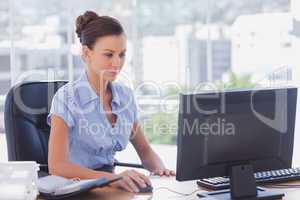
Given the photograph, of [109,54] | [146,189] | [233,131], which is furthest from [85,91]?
[233,131]

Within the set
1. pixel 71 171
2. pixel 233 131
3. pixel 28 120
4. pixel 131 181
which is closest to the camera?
pixel 233 131

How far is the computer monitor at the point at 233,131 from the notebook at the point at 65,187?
0.29 m

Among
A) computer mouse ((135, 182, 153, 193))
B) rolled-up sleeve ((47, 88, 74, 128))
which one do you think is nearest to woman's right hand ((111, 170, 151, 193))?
computer mouse ((135, 182, 153, 193))

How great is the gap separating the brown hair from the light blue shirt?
0.17 m

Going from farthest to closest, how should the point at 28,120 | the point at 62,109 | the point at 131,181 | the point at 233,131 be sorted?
the point at 28,120
the point at 62,109
the point at 131,181
the point at 233,131

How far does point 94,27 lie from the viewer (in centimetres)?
226

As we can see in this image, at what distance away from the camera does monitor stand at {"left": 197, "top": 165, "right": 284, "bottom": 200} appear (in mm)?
1826

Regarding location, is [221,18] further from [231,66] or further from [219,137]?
[219,137]

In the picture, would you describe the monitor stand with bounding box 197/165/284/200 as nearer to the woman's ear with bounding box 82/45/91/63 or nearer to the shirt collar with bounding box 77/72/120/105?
the shirt collar with bounding box 77/72/120/105

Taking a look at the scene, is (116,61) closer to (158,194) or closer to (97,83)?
(97,83)

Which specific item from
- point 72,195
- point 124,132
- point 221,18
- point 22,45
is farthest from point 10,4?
point 72,195

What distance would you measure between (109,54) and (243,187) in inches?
32.0

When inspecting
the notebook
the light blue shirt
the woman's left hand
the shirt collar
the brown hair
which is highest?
the brown hair

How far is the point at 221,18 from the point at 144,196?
2362mm
